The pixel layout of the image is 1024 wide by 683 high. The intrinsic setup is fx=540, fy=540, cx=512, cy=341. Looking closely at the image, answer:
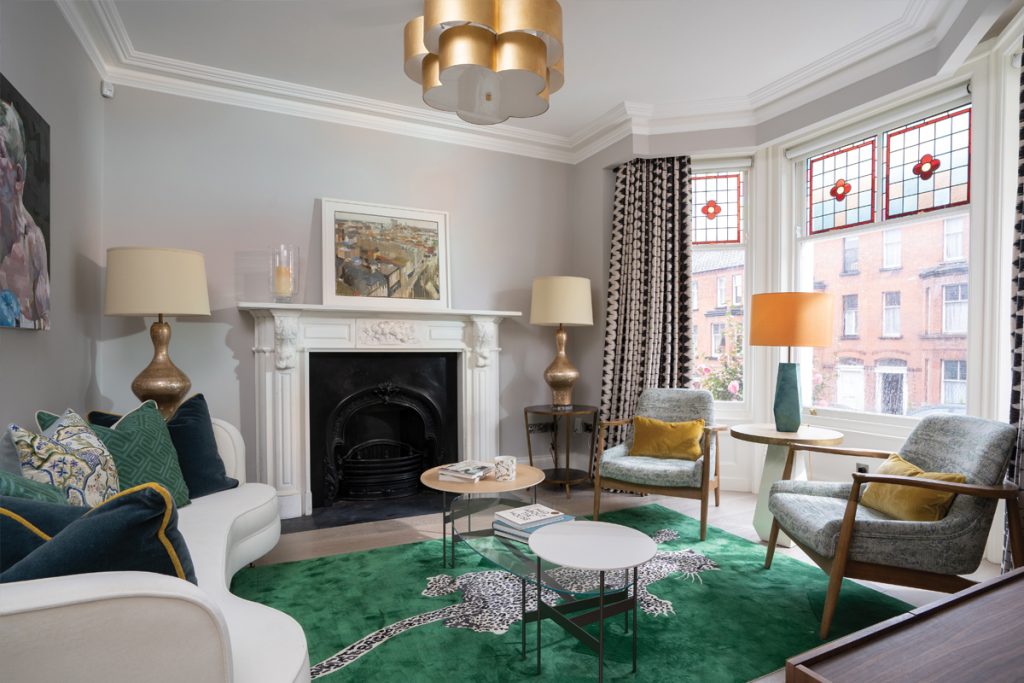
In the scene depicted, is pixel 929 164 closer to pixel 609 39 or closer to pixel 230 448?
pixel 609 39

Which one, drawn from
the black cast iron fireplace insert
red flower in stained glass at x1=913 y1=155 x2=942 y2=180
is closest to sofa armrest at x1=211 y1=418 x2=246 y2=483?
the black cast iron fireplace insert

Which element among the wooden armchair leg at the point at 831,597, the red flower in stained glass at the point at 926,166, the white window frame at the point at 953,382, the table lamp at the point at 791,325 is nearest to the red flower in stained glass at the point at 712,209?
the red flower in stained glass at the point at 926,166

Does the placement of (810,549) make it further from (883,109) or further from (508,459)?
(883,109)

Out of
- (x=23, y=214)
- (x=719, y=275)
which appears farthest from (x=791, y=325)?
(x=23, y=214)

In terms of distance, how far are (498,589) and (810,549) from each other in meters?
1.36

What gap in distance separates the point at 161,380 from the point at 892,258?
4.51 meters

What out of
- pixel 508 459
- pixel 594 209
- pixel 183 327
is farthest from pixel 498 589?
pixel 594 209

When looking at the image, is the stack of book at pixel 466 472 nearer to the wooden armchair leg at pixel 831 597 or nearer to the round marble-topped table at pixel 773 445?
the round marble-topped table at pixel 773 445

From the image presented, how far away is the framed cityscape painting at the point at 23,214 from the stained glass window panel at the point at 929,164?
4540mm

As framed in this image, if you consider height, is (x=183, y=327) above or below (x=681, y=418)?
above

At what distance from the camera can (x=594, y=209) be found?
4.66 meters

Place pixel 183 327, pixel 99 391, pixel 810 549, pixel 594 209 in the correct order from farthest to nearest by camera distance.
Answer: pixel 594 209 < pixel 183 327 < pixel 99 391 < pixel 810 549

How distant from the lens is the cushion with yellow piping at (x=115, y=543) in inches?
37.3

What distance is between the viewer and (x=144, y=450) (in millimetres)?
2238
